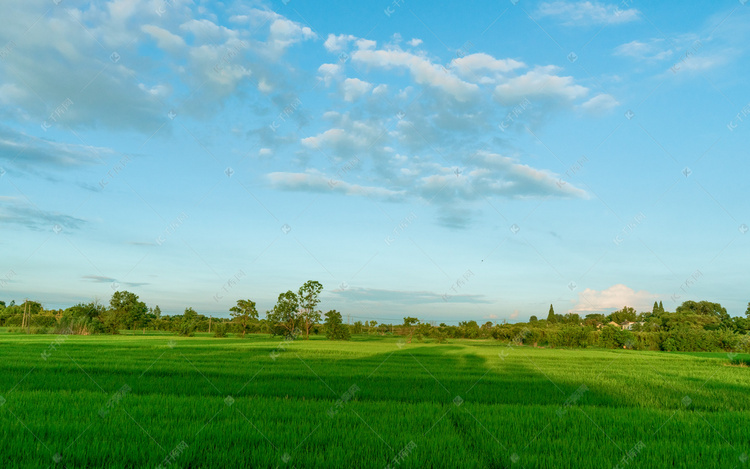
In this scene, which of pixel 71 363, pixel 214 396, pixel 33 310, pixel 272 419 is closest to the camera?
pixel 272 419

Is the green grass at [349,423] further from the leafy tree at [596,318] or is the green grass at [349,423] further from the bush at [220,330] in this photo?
the leafy tree at [596,318]

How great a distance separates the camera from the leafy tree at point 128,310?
70.4 metres

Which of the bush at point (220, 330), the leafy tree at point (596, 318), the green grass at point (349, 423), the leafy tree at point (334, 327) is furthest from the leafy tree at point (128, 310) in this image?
the leafy tree at point (596, 318)

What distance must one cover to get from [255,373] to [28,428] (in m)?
7.89

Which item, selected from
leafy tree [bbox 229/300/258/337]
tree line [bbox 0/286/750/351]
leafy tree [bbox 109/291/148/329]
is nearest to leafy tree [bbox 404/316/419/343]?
tree line [bbox 0/286/750/351]

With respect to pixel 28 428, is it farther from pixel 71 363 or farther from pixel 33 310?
pixel 33 310

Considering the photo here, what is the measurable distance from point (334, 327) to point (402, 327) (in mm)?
14478

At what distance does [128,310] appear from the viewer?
71.7 metres

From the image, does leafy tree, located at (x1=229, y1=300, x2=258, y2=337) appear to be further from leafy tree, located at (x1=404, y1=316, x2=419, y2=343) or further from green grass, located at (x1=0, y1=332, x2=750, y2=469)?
green grass, located at (x1=0, y1=332, x2=750, y2=469)

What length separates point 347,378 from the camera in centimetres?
1392

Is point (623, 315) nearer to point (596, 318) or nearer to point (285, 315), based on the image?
point (596, 318)

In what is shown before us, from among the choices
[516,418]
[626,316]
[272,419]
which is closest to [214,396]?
[272,419]

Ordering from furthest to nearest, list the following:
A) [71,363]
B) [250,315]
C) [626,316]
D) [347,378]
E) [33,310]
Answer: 1. [626,316]
2. [33,310]
3. [250,315]
4. [71,363]
5. [347,378]

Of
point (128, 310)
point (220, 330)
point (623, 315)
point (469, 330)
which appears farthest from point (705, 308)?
point (128, 310)
